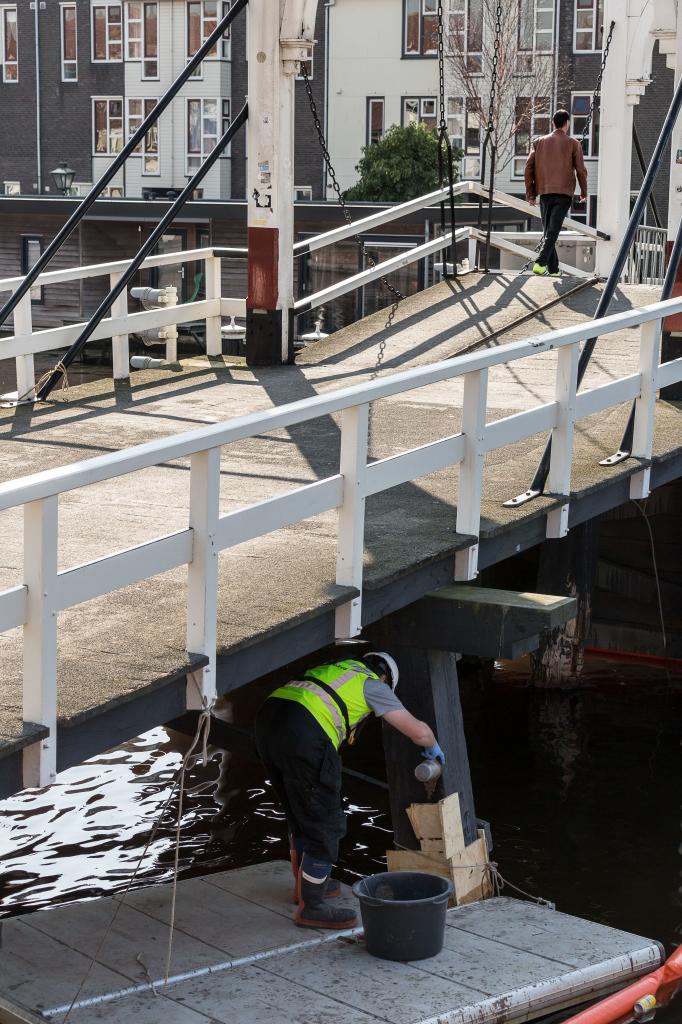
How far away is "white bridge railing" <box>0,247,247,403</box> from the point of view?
11.0 metres

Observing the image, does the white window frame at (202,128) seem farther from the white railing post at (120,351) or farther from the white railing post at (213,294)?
the white railing post at (120,351)

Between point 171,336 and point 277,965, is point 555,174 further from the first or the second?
point 277,965

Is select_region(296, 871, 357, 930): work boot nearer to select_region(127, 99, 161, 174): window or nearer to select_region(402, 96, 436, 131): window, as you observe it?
select_region(402, 96, 436, 131): window

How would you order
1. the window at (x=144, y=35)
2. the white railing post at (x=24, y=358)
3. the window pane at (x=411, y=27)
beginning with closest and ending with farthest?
the white railing post at (x=24, y=358) < the window pane at (x=411, y=27) < the window at (x=144, y=35)

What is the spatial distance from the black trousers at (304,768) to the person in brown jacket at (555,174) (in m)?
9.81

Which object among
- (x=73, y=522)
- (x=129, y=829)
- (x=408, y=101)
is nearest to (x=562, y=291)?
(x=129, y=829)

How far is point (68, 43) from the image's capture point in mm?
48750

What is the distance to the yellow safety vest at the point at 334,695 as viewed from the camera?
241 inches

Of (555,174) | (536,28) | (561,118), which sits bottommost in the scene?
(555,174)

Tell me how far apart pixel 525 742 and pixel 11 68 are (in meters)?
43.5

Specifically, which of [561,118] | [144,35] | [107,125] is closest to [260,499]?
[561,118]

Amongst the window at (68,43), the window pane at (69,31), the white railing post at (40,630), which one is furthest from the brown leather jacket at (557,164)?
the window pane at (69,31)

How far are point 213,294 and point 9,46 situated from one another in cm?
4071

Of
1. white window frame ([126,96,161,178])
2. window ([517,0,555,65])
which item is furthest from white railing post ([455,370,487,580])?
white window frame ([126,96,161,178])
